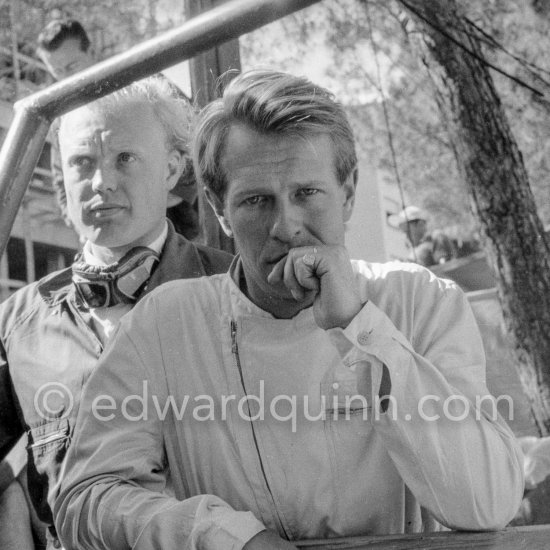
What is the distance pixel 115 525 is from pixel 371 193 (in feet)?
6.70

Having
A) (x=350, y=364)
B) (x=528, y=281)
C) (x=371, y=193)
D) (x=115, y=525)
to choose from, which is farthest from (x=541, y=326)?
(x=115, y=525)

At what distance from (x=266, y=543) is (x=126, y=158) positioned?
3.94 ft

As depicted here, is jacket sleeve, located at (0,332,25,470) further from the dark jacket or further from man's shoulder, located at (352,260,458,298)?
man's shoulder, located at (352,260,458,298)

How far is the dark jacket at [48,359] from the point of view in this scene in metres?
1.88

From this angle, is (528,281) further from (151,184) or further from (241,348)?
(241,348)

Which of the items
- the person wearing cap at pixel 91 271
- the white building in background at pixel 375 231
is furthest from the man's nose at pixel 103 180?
the white building in background at pixel 375 231

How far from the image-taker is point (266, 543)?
123 cm

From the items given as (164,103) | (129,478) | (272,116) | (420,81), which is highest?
(420,81)

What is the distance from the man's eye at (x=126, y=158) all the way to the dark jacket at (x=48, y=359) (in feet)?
0.72

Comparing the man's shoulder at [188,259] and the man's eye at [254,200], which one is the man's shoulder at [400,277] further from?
the man's shoulder at [188,259]

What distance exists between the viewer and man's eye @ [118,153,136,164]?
2.07 m

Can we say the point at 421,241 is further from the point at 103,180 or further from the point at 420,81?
the point at 103,180

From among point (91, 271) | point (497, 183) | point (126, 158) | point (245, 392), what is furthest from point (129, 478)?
point (497, 183)

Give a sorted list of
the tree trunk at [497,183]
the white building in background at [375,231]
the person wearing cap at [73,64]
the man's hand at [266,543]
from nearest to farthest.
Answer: the man's hand at [266,543], the person wearing cap at [73,64], the white building in background at [375,231], the tree trunk at [497,183]
